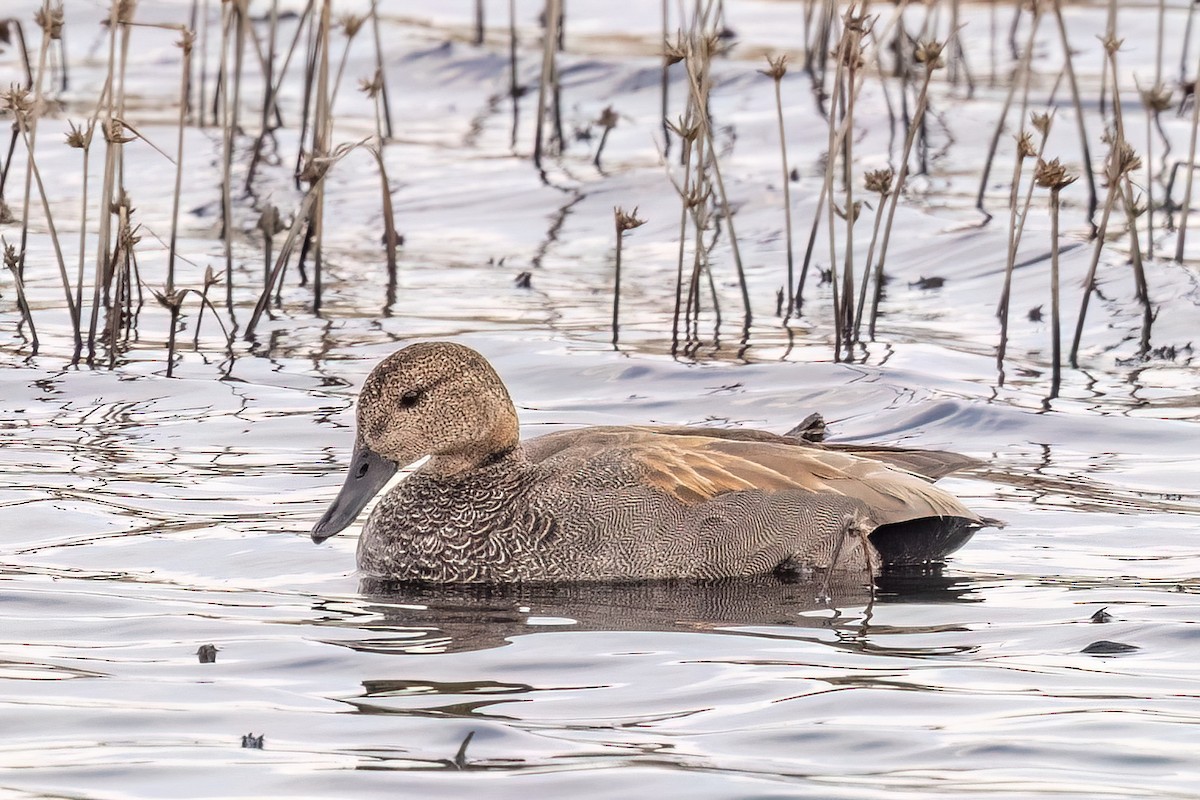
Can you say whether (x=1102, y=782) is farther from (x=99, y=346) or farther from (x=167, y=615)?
(x=99, y=346)

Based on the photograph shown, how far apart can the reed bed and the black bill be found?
1.86 metres

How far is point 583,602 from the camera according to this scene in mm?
6047

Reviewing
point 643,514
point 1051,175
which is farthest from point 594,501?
point 1051,175

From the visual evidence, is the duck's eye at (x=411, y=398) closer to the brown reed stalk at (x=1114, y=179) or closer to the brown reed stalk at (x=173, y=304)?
the brown reed stalk at (x=173, y=304)

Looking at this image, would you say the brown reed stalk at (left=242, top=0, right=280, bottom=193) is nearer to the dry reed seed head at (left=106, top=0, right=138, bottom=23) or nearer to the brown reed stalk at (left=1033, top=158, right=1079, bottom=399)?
the dry reed seed head at (left=106, top=0, right=138, bottom=23)

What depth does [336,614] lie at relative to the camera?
5.82m

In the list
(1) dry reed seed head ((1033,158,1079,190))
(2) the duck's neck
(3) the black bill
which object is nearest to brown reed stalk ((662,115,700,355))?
(1) dry reed seed head ((1033,158,1079,190))

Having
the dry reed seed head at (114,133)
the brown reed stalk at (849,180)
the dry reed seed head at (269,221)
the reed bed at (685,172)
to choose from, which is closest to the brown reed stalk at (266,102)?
the reed bed at (685,172)

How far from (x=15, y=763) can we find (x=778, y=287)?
757cm

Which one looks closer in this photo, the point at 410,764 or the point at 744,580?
the point at 410,764

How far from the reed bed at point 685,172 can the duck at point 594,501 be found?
1.71 m

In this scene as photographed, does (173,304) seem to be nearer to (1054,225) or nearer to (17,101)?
(17,101)

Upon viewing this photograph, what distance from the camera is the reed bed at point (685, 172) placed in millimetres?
8836

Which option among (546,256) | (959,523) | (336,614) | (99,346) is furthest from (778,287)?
(336,614)
